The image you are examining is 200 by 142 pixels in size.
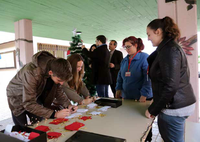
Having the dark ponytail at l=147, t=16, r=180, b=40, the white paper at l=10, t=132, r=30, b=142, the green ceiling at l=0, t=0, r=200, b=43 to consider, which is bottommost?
the white paper at l=10, t=132, r=30, b=142

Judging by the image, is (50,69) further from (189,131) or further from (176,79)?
(189,131)

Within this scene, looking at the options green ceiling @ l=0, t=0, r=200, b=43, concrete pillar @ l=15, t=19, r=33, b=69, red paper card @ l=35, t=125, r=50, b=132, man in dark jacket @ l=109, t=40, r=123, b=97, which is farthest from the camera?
concrete pillar @ l=15, t=19, r=33, b=69

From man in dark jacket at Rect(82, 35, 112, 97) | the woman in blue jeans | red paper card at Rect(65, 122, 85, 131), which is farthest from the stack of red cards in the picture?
man in dark jacket at Rect(82, 35, 112, 97)

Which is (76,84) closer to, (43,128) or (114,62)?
(43,128)

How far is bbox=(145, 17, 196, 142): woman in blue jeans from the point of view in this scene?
3.45ft

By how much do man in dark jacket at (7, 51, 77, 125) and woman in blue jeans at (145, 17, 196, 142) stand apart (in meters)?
0.72

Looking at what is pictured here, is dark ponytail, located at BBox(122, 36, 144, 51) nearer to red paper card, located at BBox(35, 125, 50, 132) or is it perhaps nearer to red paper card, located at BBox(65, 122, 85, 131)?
red paper card, located at BBox(65, 122, 85, 131)

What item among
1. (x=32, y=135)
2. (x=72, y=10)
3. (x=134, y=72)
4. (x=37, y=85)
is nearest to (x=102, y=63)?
(x=134, y=72)

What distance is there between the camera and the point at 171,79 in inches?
40.8

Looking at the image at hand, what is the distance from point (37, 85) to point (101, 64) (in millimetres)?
1887

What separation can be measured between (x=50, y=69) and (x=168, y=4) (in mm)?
1688

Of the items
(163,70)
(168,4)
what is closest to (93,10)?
(168,4)

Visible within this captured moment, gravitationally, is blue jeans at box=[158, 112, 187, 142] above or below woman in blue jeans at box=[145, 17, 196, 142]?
below

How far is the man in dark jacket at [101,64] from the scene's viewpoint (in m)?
3.03
